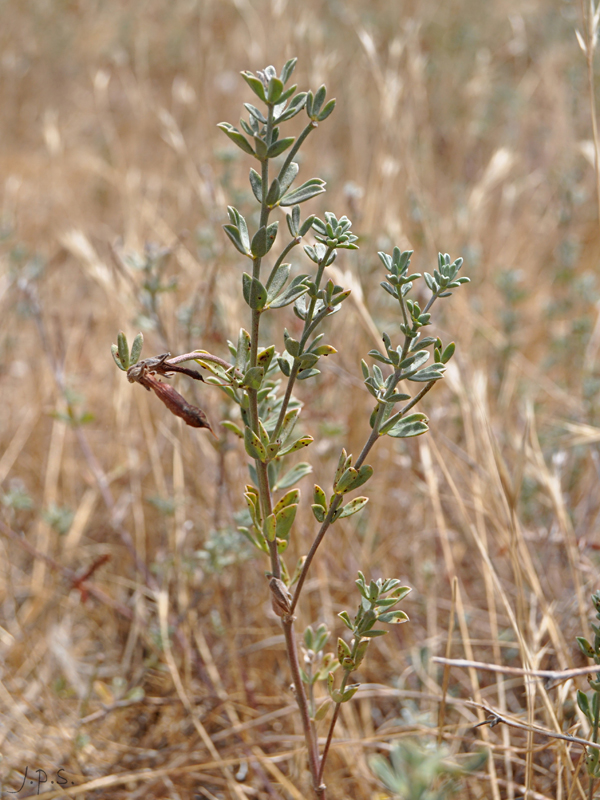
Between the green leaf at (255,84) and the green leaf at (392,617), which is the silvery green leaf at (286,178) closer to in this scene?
the green leaf at (255,84)

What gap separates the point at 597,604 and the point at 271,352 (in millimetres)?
564

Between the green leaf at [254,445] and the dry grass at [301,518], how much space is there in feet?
1.57

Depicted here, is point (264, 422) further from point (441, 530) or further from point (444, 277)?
point (441, 530)

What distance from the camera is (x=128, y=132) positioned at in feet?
15.9

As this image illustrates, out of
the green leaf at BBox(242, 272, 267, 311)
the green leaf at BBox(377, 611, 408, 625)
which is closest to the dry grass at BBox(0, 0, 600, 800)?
the green leaf at BBox(377, 611, 408, 625)

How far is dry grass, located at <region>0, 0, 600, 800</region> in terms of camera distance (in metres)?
1.44

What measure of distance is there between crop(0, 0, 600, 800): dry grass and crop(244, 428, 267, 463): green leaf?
1.57ft

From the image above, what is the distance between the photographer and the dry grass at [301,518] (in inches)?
56.6

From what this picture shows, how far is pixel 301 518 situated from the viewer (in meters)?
1.68

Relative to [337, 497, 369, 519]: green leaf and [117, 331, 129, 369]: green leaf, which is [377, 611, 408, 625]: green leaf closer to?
[337, 497, 369, 519]: green leaf

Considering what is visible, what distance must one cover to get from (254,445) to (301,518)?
3.07ft

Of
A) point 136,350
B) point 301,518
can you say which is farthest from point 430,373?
point 301,518
